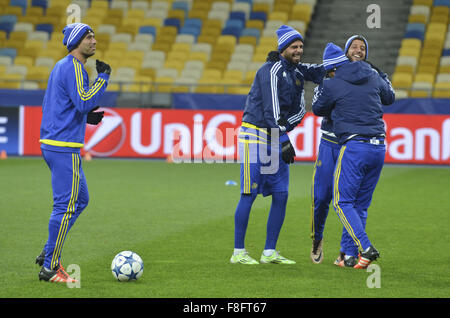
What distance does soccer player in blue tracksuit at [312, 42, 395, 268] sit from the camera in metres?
7.79

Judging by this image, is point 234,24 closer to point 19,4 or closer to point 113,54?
point 113,54

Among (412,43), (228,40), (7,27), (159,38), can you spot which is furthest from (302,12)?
(7,27)

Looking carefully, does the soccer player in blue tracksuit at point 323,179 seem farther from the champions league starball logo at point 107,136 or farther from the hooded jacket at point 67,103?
the champions league starball logo at point 107,136

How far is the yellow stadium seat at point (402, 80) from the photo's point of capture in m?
23.3

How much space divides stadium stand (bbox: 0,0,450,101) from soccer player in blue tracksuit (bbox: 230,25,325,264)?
1480 centimetres

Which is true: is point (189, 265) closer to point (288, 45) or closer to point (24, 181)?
point (288, 45)

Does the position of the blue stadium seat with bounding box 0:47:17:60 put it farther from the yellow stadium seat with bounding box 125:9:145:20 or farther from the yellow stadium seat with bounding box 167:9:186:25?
the yellow stadium seat with bounding box 167:9:186:25

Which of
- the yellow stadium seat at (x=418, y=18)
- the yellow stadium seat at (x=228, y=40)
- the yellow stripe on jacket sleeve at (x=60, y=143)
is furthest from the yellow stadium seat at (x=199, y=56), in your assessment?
the yellow stripe on jacket sleeve at (x=60, y=143)

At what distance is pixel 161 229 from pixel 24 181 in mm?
6625

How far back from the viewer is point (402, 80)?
23.5 m

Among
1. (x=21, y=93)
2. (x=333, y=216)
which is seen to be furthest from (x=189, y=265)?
(x=21, y=93)

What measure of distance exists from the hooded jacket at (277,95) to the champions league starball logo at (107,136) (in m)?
13.2

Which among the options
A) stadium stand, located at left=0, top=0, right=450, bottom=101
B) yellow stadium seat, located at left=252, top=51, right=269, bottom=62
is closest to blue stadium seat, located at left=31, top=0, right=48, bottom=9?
stadium stand, located at left=0, top=0, right=450, bottom=101

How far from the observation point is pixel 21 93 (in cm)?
2197
